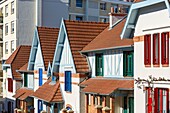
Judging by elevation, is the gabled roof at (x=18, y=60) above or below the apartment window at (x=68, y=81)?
above

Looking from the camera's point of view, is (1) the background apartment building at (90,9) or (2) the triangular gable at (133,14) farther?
(1) the background apartment building at (90,9)

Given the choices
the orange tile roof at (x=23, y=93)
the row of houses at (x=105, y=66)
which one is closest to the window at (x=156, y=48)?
the row of houses at (x=105, y=66)

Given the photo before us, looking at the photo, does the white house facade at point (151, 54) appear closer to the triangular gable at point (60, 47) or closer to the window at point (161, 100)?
the window at point (161, 100)

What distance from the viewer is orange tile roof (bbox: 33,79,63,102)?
2899 cm

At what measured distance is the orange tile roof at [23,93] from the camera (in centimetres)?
3760

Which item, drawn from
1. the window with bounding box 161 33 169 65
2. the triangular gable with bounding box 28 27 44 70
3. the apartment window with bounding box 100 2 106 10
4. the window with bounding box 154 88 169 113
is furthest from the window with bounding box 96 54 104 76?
the apartment window with bounding box 100 2 106 10

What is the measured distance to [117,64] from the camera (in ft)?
79.1

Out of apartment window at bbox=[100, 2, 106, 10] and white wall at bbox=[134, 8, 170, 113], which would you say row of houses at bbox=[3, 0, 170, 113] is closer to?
white wall at bbox=[134, 8, 170, 113]

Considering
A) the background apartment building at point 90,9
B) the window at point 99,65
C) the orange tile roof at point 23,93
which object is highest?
the background apartment building at point 90,9

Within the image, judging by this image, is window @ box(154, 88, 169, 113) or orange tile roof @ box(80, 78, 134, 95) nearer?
window @ box(154, 88, 169, 113)

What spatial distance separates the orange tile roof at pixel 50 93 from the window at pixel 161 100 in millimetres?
11737

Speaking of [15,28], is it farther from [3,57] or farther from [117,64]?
[117,64]

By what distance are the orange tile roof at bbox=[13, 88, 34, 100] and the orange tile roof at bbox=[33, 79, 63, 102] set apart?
6.21 m

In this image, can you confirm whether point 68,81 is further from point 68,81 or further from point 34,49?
point 34,49
